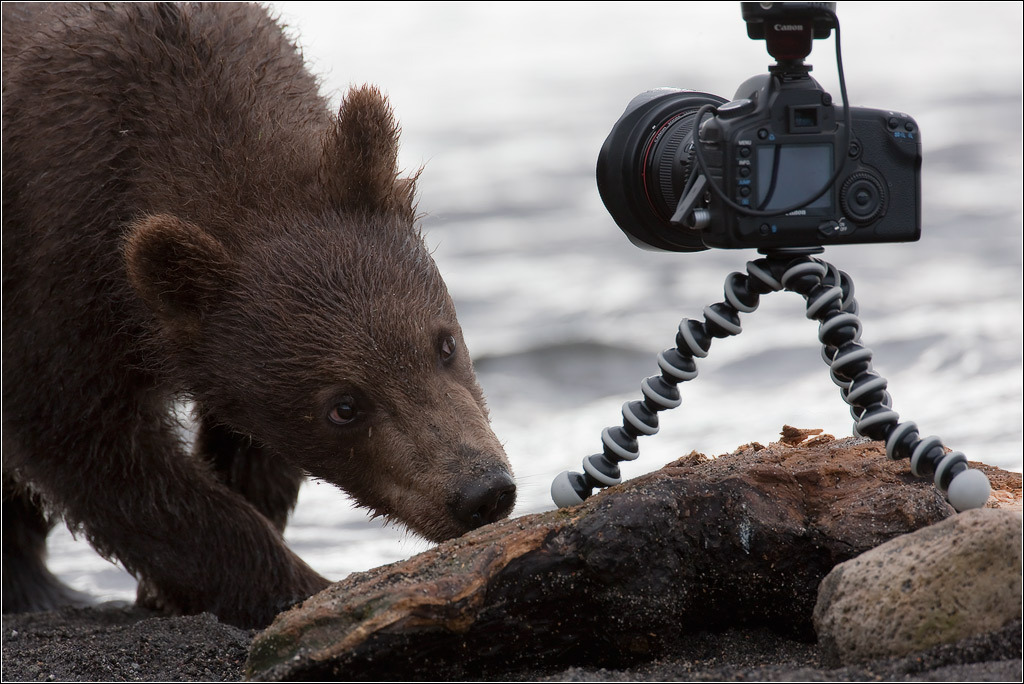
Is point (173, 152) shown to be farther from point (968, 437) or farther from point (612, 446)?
point (968, 437)

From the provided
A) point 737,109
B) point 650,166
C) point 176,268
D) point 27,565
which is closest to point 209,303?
point 176,268

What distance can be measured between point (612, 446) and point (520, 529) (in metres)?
0.44

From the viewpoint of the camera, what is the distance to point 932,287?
10148 mm

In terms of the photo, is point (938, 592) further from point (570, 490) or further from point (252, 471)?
point (252, 471)

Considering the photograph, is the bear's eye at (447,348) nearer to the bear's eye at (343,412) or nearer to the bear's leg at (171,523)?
the bear's eye at (343,412)

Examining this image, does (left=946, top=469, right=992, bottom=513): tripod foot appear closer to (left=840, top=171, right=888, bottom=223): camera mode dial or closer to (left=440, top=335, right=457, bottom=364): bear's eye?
(left=840, top=171, right=888, bottom=223): camera mode dial

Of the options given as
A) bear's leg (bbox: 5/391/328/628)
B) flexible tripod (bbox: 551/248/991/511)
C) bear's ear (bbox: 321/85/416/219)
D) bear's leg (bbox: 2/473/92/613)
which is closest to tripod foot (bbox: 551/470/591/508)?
flexible tripod (bbox: 551/248/991/511)

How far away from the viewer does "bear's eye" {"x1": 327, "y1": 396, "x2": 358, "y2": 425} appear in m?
4.51

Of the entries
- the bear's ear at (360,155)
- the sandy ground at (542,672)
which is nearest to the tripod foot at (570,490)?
the sandy ground at (542,672)

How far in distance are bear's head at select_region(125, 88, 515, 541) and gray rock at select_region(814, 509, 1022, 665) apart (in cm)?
145

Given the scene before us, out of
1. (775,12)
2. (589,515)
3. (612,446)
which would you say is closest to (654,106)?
(775,12)

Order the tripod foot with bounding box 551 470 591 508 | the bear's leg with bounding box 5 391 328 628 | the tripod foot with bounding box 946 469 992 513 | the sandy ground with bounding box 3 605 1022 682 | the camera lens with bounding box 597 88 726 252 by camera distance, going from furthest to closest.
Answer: the bear's leg with bounding box 5 391 328 628, the tripod foot with bounding box 551 470 591 508, the camera lens with bounding box 597 88 726 252, the tripod foot with bounding box 946 469 992 513, the sandy ground with bounding box 3 605 1022 682

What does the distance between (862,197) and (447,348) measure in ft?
5.77

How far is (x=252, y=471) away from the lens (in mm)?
6555
